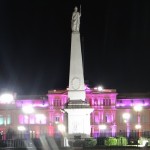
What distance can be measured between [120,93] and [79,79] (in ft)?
259

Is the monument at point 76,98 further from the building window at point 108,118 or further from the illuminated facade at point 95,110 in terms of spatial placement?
the building window at point 108,118

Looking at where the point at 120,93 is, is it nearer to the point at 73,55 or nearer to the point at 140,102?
the point at 140,102

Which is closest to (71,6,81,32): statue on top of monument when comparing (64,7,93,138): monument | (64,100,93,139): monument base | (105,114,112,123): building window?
(64,7,93,138): monument

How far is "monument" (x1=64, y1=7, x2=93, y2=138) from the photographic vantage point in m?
43.4

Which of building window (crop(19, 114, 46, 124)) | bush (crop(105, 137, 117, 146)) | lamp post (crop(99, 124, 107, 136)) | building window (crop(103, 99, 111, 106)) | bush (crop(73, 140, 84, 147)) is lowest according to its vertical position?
bush (crop(73, 140, 84, 147))

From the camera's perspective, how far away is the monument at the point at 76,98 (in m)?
43.4

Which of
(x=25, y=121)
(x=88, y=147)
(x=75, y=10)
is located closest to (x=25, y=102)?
(x=25, y=121)

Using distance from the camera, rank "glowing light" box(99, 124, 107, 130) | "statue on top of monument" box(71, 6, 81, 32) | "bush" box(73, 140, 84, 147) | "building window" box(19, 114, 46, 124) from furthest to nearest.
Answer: "building window" box(19, 114, 46, 124) → "glowing light" box(99, 124, 107, 130) → "statue on top of monument" box(71, 6, 81, 32) → "bush" box(73, 140, 84, 147)

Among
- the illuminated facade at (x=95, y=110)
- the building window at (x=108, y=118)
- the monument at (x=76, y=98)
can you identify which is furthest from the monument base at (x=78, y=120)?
the building window at (x=108, y=118)

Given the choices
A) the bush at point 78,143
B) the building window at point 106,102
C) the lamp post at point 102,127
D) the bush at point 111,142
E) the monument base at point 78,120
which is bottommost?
the bush at point 78,143

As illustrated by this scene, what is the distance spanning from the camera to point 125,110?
119m

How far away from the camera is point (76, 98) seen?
44.7 m

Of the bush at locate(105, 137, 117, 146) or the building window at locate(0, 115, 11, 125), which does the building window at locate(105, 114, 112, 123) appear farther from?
the bush at locate(105, 137, 117, 146)

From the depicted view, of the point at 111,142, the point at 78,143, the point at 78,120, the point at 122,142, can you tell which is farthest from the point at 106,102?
the point at 78,143
